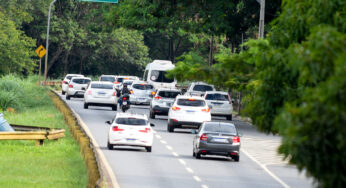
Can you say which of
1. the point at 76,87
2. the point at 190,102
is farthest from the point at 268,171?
the point at 76,87

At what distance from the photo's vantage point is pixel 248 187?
21750mm

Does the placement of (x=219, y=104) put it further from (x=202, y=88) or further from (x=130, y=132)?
(x=130, y=132)

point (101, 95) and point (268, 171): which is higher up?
point (101, 95)

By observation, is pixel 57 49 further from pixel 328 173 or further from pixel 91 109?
pixel 328 173

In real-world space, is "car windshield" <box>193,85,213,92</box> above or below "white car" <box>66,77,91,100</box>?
above

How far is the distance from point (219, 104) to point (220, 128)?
16.7 m

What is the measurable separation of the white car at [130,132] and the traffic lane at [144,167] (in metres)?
0.34

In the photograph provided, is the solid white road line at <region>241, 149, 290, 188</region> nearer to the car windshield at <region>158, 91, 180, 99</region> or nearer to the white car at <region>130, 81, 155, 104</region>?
the car windshield at <region>158, 91, 180, 99</region>

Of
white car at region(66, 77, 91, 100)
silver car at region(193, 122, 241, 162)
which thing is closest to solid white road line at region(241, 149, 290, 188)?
silver car at region(193, 122, 241, 162)

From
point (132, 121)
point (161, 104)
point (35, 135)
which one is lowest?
point (35, 135)

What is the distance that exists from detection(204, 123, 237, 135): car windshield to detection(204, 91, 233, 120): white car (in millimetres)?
16238

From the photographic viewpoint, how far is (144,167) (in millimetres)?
24609

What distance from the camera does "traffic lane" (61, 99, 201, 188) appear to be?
70.8 ft

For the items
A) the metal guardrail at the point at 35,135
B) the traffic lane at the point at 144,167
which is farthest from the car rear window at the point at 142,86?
the metal guardrail at the point at 35,135
